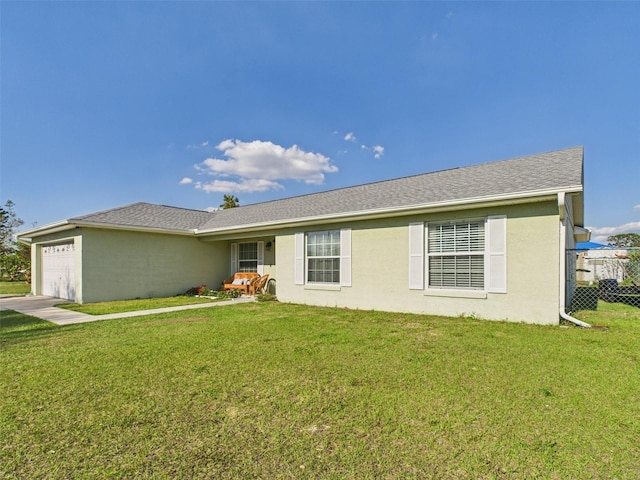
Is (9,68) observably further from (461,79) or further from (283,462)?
(461,79)

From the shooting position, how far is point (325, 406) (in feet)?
10.5

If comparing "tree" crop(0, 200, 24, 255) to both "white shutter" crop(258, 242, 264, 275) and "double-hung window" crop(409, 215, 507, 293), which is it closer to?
"white shutter" crop(258, 242, 264, 275)

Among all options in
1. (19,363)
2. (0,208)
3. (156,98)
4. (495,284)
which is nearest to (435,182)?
(495,284)

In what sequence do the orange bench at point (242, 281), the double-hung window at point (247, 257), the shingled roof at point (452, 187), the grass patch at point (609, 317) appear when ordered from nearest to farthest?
the grass patch at point (609, 317)
the shingled roof at point (452, 187)
the orange bench at point (242, 281)
the double-hung window at point (247, 257)

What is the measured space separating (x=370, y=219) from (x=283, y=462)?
301 inches

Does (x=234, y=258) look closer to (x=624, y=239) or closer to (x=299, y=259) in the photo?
(x=299, y=259)

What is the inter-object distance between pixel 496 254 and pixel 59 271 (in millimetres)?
16228

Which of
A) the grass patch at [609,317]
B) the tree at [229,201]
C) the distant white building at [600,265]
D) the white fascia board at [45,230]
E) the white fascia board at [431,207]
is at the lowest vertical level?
the grass patch at [609,317]

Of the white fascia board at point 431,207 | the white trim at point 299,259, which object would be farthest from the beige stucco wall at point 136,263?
the white trim at point 299,259

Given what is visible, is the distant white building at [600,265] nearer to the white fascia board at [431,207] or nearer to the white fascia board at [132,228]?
the white fascia board at [431,207]

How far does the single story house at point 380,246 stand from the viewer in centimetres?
699

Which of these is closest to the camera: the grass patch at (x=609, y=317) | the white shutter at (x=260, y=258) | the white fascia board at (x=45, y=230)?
the grass patch at (x=609, y=317)

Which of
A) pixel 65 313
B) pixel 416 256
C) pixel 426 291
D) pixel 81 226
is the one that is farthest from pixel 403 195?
pixel 81 226

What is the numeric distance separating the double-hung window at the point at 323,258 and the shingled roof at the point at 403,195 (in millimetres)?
730
